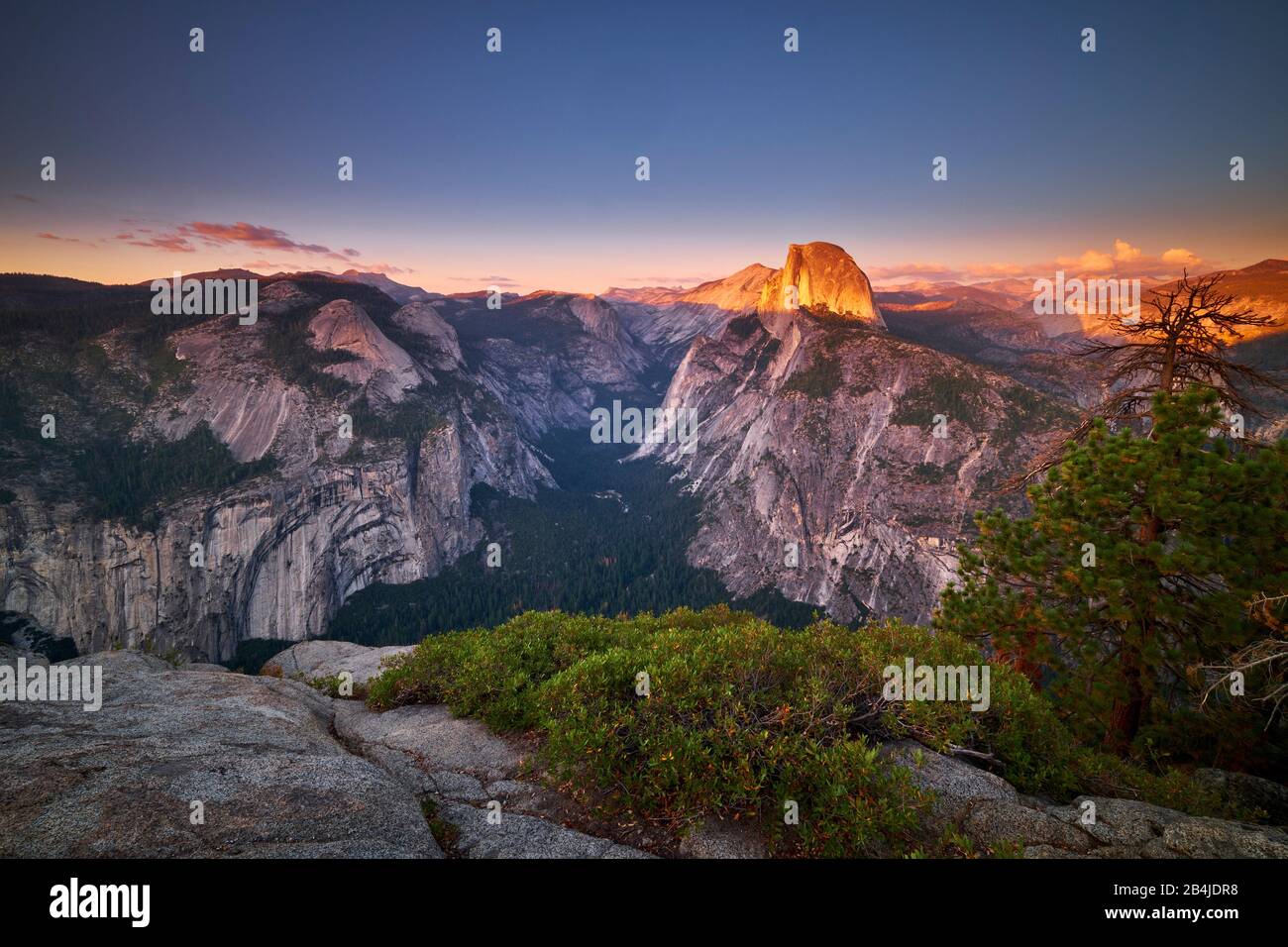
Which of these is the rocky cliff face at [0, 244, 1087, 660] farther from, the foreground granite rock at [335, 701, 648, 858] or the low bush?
the foreground granite rock at [335, 701, 648, 858]

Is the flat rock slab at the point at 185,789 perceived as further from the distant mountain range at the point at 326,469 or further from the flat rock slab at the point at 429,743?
the distant mountain range at the point at 326,469

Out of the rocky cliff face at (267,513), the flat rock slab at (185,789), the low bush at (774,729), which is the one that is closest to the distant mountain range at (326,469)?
the rocky cliff face at (267,513)

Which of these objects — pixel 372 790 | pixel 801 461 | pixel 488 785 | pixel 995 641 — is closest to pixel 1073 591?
pixel 995 641

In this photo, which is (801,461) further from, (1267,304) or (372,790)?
(372,790)

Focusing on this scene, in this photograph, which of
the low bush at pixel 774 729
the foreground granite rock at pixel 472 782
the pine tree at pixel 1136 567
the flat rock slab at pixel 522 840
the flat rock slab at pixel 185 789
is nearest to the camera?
the flat rock slab at pixel 185 789

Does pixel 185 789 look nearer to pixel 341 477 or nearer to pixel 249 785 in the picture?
pixel 249 785

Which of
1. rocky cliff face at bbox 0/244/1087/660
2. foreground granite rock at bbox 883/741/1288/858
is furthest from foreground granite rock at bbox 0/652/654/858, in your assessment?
rocky cliff face at bbox 0/244/1087/660

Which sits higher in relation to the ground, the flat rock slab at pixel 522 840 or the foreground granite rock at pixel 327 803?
the foreground granite rock at pixel 327 803
